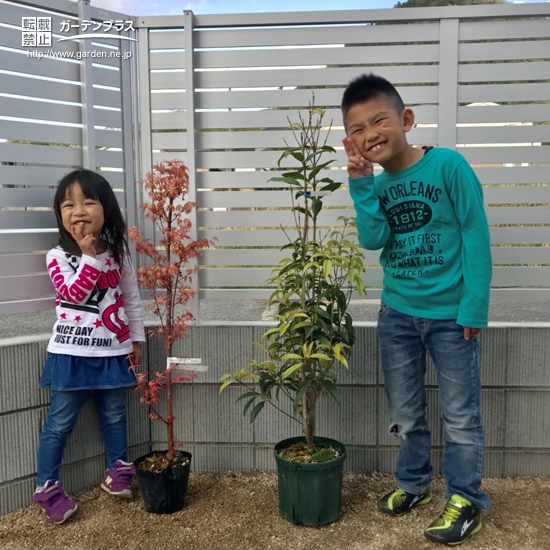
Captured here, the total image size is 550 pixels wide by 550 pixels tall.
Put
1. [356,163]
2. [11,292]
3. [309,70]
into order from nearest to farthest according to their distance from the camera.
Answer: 1. [356,163]
2. [11,292]
3. [309,70]

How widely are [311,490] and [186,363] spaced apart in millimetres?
813

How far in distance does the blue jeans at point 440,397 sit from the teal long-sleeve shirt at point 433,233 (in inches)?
3.7

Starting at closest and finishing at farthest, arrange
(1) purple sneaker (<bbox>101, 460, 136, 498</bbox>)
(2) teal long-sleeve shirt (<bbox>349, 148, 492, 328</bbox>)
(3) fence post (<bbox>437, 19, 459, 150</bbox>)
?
(2) teal long-sleeve shirt (<bbox>349, 148, 492, 328</bbox>) < (1) purple sneaker (<bbox>101, 460, 136, 498</bbox>) < (3) fence post (<bbox>437, 19, 459, 150</bbox>)

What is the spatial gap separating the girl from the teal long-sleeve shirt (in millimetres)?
1181

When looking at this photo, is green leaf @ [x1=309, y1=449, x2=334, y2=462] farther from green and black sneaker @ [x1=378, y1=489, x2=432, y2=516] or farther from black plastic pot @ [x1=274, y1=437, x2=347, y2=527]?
green and black sneaker @ [x1=378, y1=489, x2=432, y2=516]

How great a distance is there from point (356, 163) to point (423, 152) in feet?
1.05

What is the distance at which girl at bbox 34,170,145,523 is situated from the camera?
239 centimetres

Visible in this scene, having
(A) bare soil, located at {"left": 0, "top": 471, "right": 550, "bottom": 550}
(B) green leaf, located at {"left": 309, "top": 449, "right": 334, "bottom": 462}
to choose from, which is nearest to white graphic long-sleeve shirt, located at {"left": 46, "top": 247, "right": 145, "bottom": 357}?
(A) bare soil, located at {"left": 0, "top": 471, "right": 550, "bottom": 550}

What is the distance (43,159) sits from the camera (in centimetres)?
263

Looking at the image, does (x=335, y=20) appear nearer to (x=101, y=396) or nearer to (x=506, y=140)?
(x=506, y=140)

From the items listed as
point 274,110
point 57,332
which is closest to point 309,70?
point 274,110

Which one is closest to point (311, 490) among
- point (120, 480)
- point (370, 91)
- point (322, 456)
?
point (322, 456)

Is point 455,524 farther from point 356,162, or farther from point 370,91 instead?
point 370,91

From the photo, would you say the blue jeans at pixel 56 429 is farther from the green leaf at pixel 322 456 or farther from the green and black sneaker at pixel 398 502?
the green and black sneaker at pixel 398 502
